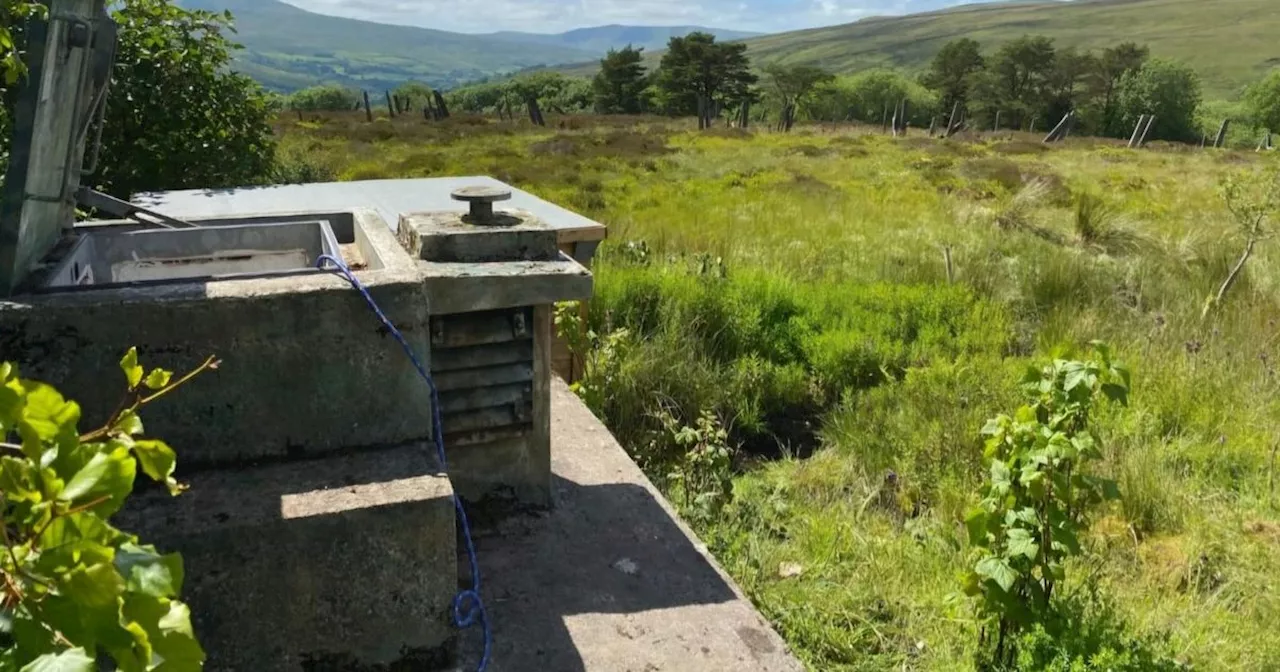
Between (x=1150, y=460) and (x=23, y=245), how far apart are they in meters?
4.66

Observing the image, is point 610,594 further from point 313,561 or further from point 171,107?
point 171,107

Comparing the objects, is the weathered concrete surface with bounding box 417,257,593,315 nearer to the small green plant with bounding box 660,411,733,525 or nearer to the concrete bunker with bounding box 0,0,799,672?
the concrete bunker with bounding box 0,0,799,672

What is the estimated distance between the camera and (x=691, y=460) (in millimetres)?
4195

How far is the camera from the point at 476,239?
2.90 m

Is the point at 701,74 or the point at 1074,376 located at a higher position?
the point at 701,74

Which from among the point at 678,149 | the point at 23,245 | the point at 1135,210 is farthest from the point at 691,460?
the point at 678,149

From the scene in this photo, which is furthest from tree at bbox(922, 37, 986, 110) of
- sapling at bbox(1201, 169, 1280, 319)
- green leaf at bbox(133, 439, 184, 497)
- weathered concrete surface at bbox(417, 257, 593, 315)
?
green leaf at bbox(133, 439, 184, 497)

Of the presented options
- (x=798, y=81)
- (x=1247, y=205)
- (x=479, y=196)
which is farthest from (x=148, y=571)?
(x=798, y=81)

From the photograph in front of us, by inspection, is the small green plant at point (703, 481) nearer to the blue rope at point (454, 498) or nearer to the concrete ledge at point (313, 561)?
the blue rope at point (454, 498)

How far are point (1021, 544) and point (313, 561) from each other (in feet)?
A: 6.74

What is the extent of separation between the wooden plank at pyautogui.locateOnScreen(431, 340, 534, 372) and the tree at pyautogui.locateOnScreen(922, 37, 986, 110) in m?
62.4

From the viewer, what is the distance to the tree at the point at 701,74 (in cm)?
5600

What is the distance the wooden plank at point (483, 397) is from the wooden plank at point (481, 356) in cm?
8

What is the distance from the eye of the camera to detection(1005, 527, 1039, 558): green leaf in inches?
109
